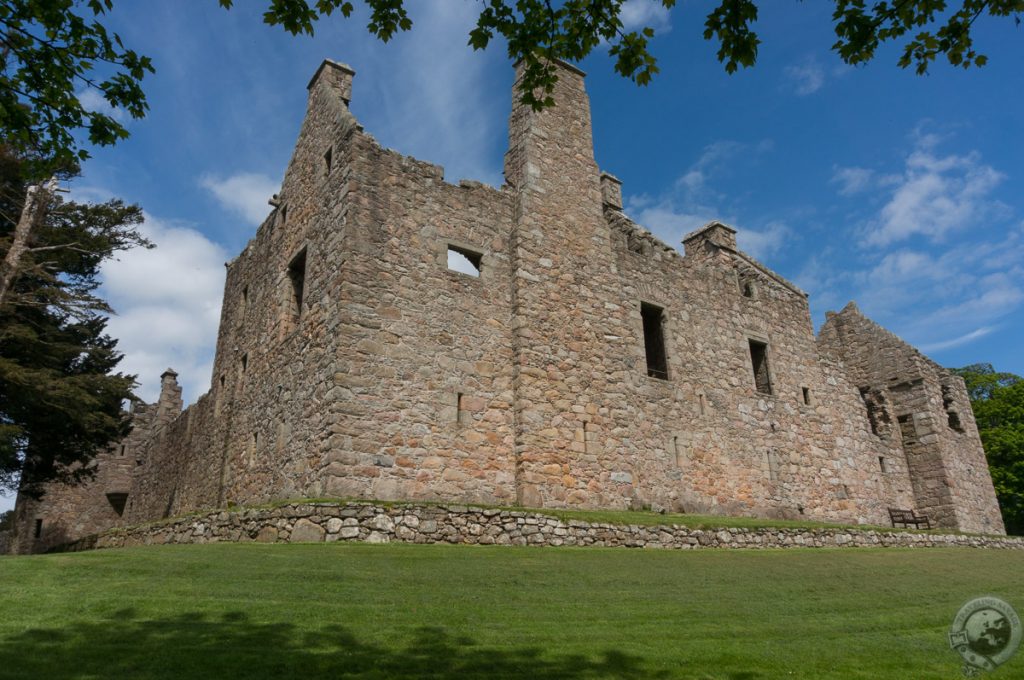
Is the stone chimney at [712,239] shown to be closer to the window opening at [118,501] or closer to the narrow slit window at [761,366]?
the narrow slit window at [761,366]

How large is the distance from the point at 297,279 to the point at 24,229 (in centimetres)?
791

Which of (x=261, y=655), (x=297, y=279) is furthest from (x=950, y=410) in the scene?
(x=261, y=655)

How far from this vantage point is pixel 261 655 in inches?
213

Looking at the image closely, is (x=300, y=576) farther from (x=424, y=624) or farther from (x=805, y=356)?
(x=805, y=356)

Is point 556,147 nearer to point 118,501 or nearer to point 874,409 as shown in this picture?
point 874,409

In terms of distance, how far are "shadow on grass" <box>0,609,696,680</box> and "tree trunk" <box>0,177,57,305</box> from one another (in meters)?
15.0

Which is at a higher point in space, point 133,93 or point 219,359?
point 219,359

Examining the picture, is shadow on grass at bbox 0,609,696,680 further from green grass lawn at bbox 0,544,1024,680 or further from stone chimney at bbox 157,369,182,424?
stone chimney at bbox 157,369,182,424

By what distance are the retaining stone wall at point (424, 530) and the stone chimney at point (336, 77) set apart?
10.8 m

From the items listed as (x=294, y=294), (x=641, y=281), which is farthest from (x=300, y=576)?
(x=641, y=281)

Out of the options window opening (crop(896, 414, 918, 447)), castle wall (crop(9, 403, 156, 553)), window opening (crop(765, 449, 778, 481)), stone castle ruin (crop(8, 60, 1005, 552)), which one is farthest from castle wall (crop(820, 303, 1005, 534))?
castle wall (crop(9, 403, 156, 553))

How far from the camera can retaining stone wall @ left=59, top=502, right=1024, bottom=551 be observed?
10828mm

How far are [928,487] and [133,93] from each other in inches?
1086

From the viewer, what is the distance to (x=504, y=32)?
6.19m
